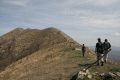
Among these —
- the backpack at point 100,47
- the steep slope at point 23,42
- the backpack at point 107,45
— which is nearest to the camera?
the backpack at point 107,45

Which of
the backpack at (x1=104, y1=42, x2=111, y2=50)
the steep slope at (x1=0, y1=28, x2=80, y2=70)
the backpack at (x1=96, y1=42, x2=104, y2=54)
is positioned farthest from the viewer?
the steep slope at (x1=0, y1=28, x2=80, y2=70)

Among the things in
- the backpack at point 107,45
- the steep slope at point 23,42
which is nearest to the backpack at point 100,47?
the backpack at point 107,45

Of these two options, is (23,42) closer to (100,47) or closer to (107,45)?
(100,47)

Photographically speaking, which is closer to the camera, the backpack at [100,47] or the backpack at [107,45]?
the backpack at [107,45]

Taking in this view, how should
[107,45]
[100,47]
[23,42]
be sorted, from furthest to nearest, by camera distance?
1. [23,42]
2. [100,47]
3. [107,45]

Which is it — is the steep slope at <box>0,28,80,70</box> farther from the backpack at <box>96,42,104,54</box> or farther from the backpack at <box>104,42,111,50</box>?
the backpack at <box>104,42,111,50</box>

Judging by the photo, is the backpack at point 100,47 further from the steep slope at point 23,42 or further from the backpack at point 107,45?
the steep slope at point 23,42

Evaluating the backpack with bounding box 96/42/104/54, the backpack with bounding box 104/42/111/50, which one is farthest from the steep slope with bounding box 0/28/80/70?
the backpack with bounding box 104/42/111/50

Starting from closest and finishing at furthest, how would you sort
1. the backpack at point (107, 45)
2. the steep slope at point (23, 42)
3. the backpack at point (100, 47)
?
the backpack at point (107, 45) → the backpack at point (100, 47) → the steep slope at point (23, 42)

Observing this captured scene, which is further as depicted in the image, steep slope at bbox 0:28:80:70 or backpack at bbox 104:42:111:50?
steep slope at bbox 0:28:80:70

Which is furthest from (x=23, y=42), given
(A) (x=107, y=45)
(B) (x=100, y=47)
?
(A) (x=107, y=45)

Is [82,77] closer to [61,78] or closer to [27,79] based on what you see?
[61,78]

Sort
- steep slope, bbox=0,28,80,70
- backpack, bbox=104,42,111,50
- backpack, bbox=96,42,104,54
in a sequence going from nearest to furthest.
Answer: backpack, bbox=104,42,111,50 → backpack, bbox=96,42,104,54 → steep slope, bbox=0,28,80,70

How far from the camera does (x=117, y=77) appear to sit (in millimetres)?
22594
